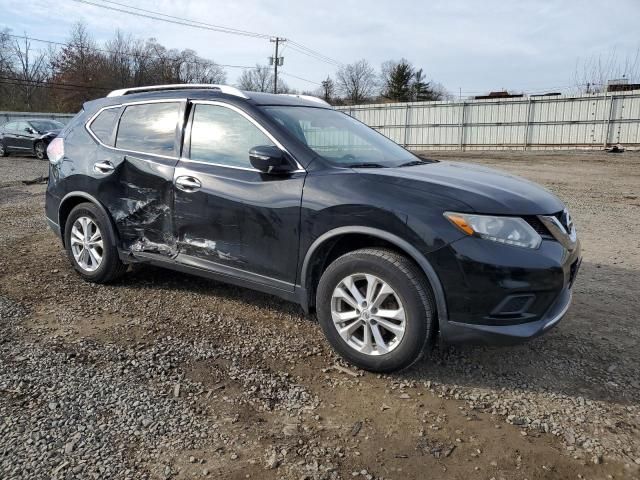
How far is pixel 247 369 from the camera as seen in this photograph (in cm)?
316

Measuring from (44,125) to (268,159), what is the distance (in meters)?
18.4

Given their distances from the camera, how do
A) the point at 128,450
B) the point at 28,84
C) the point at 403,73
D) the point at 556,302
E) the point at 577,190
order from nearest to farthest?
the point at 128,450 < the point at 556,302 < the point at 577,190 < the point at 28,84 < the point at 403,73

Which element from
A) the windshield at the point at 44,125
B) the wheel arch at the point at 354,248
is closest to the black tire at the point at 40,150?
the windshield at the point at 44,125

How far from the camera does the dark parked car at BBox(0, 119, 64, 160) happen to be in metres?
18.0

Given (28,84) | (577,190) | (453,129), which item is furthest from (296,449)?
(28,84)

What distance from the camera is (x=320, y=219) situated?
318 cm

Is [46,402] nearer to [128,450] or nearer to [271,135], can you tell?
[128,450]

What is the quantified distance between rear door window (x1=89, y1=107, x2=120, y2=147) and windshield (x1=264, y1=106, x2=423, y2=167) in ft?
5.45

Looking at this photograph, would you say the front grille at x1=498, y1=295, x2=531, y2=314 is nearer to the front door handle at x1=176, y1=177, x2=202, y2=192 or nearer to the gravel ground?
the gravel ground

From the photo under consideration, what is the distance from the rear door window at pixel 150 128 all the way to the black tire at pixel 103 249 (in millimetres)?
650

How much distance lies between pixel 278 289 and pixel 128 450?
143cm

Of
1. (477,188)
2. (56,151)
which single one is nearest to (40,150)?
(56,151)

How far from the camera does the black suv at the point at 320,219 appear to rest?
9.18 feet

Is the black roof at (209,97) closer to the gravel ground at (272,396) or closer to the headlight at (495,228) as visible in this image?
the gravel ground at (272,396)
